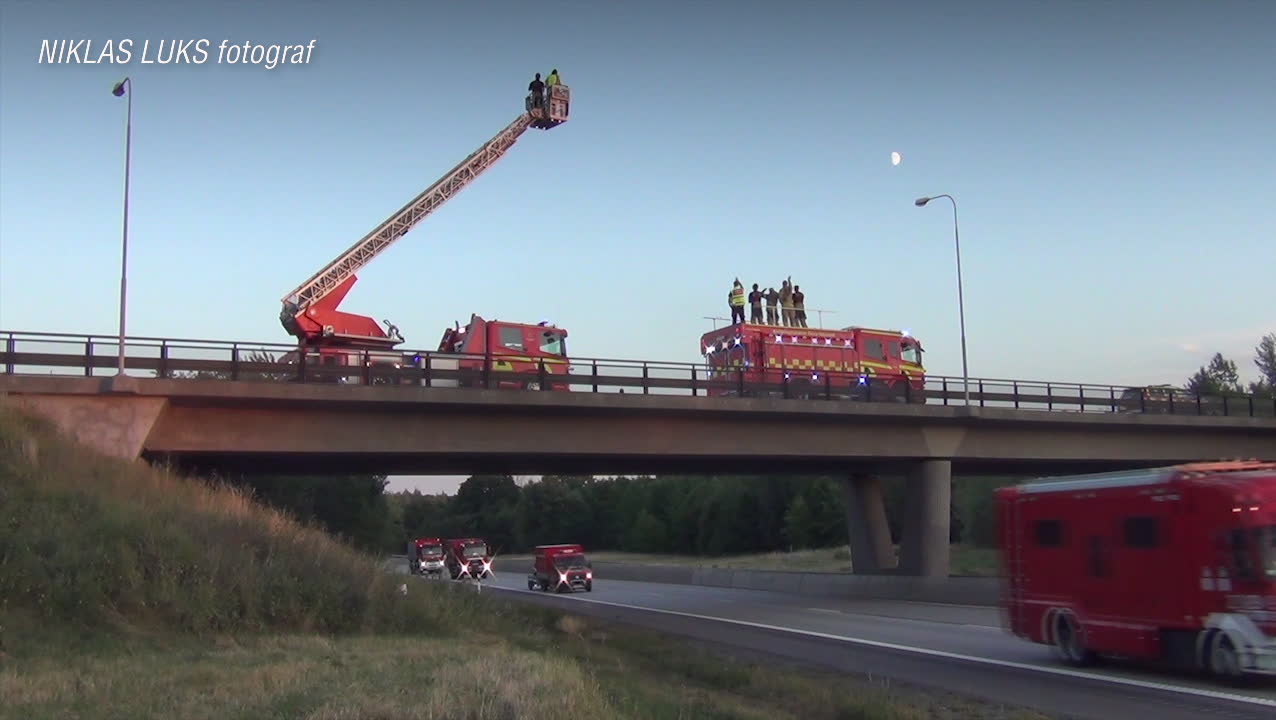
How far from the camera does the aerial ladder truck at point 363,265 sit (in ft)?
114

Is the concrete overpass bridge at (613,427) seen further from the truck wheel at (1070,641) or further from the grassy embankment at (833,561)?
the truck wheel at (1070,641)

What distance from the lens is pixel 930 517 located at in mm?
38625

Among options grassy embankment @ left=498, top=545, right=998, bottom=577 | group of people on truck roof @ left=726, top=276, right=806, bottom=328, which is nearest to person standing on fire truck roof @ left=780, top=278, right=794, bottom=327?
group of people on truck roof @ left=726, top=276, right=806, bottom=328

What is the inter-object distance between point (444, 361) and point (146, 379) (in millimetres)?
7867

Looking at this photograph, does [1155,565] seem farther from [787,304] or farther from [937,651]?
[787,304]

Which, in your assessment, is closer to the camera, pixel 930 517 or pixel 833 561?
pixel 930 517

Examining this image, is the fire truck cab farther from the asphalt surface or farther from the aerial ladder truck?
the asphalt surface

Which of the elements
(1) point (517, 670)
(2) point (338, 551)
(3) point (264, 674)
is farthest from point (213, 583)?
(1) point (517, 670)

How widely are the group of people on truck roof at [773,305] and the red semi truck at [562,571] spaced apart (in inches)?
568

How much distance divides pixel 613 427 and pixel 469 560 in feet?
89.7

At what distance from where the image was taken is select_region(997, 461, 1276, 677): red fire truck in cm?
1451

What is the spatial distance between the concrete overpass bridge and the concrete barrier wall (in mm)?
1665

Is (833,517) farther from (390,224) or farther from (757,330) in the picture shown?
(390,224)

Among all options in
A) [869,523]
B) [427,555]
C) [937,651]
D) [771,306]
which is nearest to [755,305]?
[771,306]
